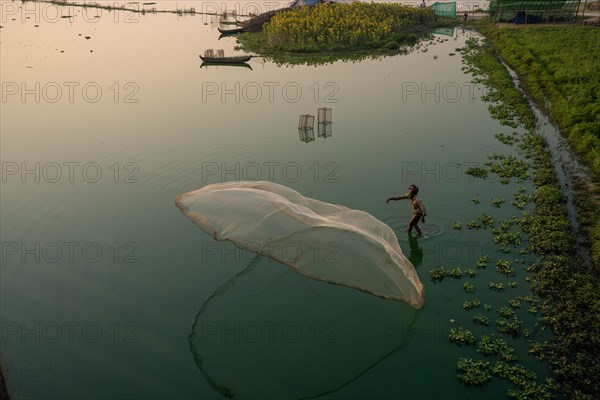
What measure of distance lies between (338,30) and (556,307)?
27.3 metres

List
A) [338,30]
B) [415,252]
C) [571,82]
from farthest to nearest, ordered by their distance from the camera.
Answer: [338,30] < [571,82] < [415,252]

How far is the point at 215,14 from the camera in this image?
160 feet

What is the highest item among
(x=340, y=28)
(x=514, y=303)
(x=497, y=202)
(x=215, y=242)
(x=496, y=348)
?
(x=340, y=28)

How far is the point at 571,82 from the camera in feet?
67.7

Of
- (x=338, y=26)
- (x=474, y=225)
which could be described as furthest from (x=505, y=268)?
(x=338, y=26)

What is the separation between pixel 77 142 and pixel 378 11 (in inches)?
1070

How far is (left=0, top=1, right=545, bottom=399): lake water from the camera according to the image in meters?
8.34

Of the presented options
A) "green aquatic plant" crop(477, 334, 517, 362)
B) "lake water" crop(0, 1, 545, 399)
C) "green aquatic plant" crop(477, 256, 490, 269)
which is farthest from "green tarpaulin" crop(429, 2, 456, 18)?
"green aquatic plant" crop(477, 334, 517, 362)

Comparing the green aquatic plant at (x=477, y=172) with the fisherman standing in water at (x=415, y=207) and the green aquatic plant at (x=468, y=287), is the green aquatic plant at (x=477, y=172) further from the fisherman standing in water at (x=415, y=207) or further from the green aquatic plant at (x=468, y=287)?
the green aquatic plant at (x=468, y=287)

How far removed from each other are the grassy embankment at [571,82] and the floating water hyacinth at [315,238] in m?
5.16

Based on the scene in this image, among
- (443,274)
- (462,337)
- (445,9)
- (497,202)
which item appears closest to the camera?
(462,337)

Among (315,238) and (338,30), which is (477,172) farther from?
(338,30)

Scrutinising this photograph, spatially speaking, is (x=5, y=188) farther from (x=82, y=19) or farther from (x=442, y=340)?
(x=82, y=19)

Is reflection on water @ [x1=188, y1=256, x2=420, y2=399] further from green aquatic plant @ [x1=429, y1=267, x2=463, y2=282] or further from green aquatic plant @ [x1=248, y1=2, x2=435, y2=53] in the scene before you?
green aquatic plant @ [x1=248, y1=2, x2=435, y2=53]
